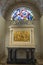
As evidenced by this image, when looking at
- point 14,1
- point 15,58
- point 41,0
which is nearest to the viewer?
point 41,0

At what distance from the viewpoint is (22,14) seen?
14.6 metres

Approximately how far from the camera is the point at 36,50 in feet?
46.0

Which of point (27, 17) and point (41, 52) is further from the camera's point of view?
point (27, 17)

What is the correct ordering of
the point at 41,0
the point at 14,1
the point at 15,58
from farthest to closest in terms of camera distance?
the point at 14,1 < the point at 15,58 < the point at 41,0

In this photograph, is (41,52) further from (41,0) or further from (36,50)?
(41,0)

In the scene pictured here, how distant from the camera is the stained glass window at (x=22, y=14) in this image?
14492mm

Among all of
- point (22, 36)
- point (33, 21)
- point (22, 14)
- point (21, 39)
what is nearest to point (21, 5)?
point (22, 14)

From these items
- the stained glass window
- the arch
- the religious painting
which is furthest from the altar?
the arch

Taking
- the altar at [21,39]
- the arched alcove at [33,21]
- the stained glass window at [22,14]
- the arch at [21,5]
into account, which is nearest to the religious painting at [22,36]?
the altar at [21,39]

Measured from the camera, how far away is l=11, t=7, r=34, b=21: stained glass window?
14492 millimetres

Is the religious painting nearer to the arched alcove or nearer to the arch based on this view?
the arched alcove

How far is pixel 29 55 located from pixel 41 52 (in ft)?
3.45

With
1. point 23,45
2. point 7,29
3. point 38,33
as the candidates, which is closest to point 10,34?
point 7,29

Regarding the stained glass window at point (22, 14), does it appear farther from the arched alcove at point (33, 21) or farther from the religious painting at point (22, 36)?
the religious painting at point (22, 36)
